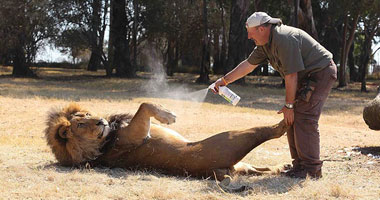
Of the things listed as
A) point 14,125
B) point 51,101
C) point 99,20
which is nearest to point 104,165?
point 14,125

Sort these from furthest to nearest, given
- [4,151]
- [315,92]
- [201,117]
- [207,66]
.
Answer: [207,66] < [201,117] < [4,151] < [315,92]

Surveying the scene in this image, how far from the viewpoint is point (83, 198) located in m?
3.96

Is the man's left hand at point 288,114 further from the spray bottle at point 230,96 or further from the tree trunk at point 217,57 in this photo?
the tree trunk at point 217,57

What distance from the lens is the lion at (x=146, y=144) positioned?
4863 millimetres

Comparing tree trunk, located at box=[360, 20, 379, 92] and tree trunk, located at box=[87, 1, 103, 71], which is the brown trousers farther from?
tree trunk, located at box=[87, 1, 103, 71]

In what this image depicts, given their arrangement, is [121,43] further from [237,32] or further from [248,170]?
[248,170]

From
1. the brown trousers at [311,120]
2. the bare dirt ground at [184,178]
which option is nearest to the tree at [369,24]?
the bare dirt ground at [184,178]

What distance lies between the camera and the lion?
4863 mm

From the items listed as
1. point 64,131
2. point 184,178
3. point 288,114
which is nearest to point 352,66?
point 288,114

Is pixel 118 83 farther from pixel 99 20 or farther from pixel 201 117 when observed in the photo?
pixel 201 117

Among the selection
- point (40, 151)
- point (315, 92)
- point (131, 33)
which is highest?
point (131, 33)

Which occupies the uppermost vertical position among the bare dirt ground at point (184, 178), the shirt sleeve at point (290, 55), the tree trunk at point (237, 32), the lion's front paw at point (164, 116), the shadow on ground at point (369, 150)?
the tree trunk at point (237, 32)

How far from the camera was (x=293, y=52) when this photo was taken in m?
4.56

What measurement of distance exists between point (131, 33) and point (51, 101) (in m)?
15.0
